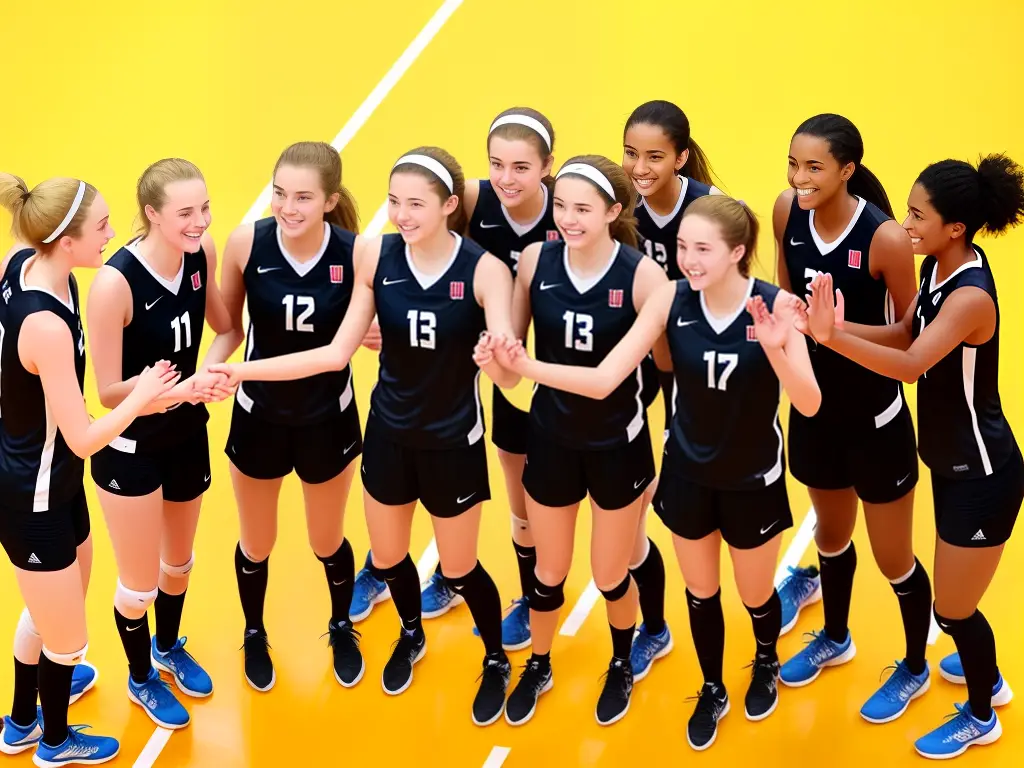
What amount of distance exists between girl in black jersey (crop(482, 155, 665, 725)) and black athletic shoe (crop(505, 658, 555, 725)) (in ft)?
0.95

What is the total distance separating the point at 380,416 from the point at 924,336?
2143 mm

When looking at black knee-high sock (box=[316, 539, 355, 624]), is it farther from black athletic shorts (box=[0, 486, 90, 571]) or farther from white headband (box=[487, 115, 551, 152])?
white headband (box=[487, 115, 551, 152])

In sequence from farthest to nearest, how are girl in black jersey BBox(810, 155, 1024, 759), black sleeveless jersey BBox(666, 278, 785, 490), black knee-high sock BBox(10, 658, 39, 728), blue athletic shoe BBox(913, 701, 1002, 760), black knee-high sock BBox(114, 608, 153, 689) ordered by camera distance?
1. black knee-high sock BBox(114, 608, 153, 689)
2. blue athletic shoe BBox(913, 701, 1002, 760)
3. black knee-high sock BBox(10, 658, 39, 728)
4. girl in black jersey BBox(810, 155, 1024, 759)
5. black sleeveless jersey BBox(666, 278, 785, 490)

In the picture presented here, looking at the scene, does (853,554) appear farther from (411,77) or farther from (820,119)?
(411,77)

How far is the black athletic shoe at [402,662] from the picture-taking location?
20.5ft

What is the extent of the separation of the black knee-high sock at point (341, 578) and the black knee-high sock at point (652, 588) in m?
1.27

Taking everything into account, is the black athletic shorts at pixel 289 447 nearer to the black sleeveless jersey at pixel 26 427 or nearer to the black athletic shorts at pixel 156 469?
the black athletic shorts at pixel 156 469

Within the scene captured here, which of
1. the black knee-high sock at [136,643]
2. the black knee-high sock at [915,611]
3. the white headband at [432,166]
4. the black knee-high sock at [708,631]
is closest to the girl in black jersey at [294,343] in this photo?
the white headband at [432,166]

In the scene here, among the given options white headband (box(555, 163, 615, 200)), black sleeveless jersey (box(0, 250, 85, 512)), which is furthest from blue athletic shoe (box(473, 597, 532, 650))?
white headband (box(555, 163, 615, 200))

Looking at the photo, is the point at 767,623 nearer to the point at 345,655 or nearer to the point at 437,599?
the point at 437,599

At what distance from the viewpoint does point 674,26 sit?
11648mm

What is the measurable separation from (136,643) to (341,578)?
3.04 feet

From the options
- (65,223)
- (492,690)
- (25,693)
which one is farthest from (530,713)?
(65,223)

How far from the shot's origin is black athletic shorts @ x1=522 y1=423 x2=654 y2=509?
18.2 feet
